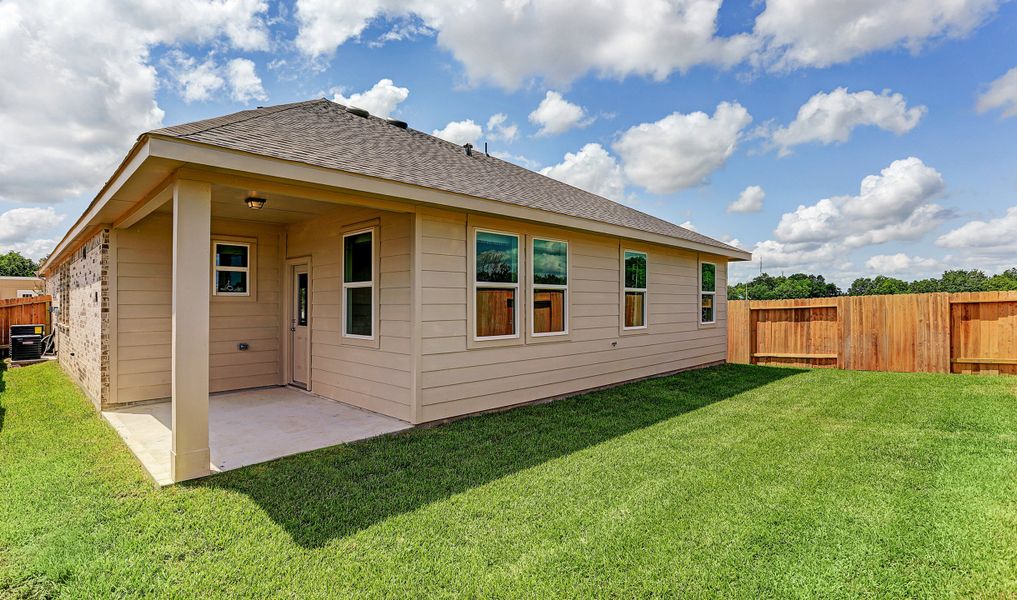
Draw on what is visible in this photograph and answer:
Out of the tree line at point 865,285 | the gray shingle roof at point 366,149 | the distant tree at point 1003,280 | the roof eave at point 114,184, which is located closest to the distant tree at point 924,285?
the tree line at point 865,285

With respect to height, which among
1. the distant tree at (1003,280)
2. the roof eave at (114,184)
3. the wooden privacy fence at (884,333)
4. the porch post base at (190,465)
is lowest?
the porch post base at (190,465)

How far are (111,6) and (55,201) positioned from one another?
34275mm

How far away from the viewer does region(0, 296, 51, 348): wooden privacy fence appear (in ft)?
39.9

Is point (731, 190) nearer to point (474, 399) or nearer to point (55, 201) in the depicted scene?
point (474, 399)

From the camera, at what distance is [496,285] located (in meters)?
5.79

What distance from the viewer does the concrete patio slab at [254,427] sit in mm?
4016

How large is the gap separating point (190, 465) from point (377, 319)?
238 cm

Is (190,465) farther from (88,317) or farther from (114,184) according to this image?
(88,317)

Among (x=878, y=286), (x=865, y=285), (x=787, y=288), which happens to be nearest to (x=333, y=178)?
(x=787, y=288)

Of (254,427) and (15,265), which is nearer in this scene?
(254,427)

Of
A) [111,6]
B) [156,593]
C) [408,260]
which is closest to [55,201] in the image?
[111,6]

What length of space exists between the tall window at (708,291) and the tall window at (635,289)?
258 cm

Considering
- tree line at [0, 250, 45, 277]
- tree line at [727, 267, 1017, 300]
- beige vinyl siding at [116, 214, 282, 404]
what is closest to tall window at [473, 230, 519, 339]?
beige vinyl siding at [116, 214, 282, 404]

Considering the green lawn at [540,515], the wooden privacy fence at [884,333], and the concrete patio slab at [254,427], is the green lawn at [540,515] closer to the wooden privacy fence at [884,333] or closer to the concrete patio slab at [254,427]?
the concrete patio slab at [254,427]
